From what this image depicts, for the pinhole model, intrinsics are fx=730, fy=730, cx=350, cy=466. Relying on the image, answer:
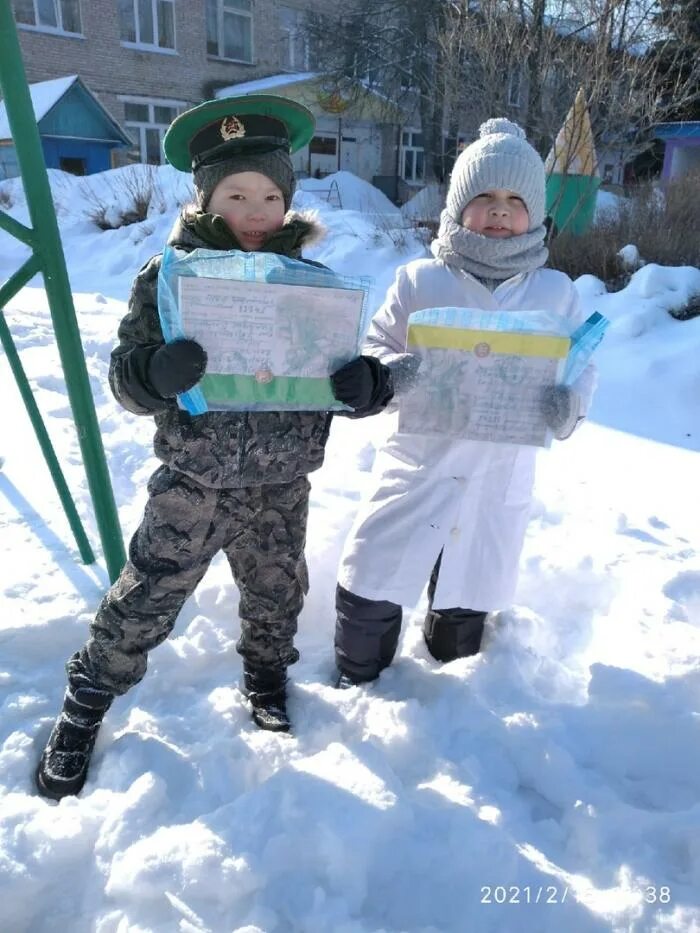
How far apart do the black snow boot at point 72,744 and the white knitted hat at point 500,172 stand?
1.51 m

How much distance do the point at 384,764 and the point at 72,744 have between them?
0.75m

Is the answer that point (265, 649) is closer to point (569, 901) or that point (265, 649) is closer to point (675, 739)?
point (569, 901)

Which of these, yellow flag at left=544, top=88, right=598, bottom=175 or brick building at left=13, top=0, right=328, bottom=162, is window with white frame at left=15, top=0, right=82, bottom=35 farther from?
yellow flag at left=544, top=88, right=598, bottom=175

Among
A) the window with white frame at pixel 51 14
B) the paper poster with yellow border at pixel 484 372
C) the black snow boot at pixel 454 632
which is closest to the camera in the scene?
the paper poster with yellow border at pixel 484 372

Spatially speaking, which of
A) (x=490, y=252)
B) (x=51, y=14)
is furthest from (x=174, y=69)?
(x=490, y=252)

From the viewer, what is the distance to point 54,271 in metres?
2.08

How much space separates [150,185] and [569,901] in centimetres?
1205

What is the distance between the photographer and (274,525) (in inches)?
70.9

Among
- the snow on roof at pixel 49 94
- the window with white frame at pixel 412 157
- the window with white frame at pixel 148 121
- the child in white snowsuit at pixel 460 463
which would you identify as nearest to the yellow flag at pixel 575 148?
the child in white snowsuit at pixel 460 463

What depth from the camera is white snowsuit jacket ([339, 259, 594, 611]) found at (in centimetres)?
188

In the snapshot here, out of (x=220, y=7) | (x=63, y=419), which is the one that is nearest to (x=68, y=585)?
(x=63, y=419)

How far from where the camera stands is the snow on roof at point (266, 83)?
65.2 ft

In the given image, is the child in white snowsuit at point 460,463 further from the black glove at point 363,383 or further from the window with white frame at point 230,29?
the window with white frame at point 230,29
